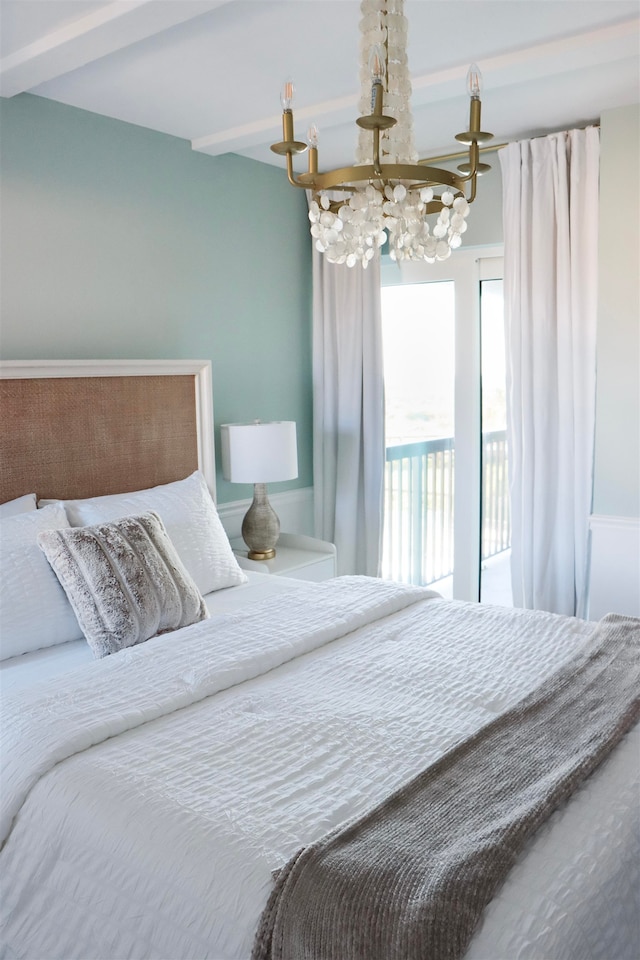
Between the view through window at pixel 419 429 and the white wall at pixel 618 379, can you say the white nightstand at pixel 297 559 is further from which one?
the white wall at pixel 618 379

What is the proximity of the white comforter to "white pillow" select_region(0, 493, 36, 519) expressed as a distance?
2.95 feet

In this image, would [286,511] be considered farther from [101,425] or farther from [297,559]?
[101,425]

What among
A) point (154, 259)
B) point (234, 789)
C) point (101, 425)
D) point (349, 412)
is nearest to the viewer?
point (234, 789)

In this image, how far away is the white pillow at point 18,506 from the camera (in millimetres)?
2824

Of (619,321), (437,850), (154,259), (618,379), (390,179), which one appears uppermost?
(154,259)

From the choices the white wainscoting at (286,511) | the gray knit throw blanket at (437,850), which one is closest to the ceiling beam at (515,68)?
the white wainscoting at (286,511)

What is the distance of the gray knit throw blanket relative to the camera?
121 cm

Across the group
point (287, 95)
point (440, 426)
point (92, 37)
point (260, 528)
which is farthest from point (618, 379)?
point (92, 37)

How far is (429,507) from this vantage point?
4.57 metres

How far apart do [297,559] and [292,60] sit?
2103 mm

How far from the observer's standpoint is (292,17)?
2.43 m

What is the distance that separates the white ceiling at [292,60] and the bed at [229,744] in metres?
1.08

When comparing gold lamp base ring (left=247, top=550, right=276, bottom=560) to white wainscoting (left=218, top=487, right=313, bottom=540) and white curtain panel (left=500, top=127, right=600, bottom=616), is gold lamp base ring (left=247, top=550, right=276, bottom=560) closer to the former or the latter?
white wainscoting (left=218, top=487, right=313, bottom=540)

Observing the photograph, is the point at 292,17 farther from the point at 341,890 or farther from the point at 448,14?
the point at 341,890
